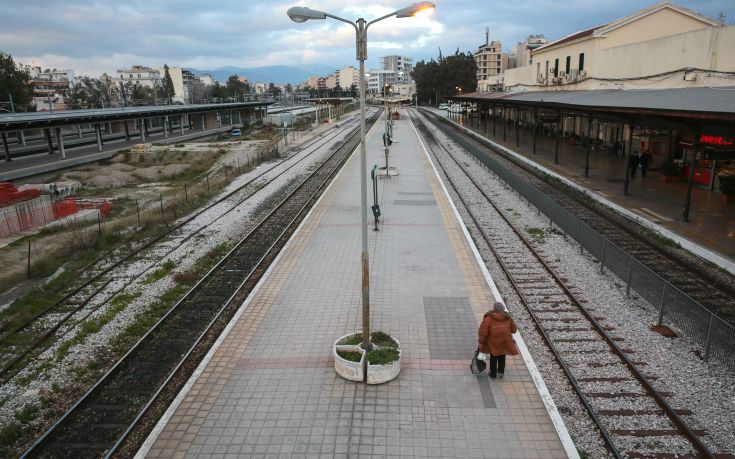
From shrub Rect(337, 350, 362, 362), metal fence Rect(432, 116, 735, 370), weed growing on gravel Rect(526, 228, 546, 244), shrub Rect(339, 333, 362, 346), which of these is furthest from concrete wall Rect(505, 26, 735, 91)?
shrub Rect(337, 350, 362, 362)

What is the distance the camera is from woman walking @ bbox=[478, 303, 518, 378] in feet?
25.1

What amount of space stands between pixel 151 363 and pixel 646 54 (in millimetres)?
29621

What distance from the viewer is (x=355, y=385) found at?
7793 millimetres

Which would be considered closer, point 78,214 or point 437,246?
point 437,246

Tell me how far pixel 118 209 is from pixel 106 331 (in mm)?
15958

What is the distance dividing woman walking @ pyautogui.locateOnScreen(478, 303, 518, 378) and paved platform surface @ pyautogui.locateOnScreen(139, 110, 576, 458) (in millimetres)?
527

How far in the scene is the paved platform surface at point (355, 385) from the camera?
21.4 feet

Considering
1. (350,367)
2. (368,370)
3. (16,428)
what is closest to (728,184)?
(368,370)

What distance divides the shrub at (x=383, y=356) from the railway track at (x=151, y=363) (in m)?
3.37

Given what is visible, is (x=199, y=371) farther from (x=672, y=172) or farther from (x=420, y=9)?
(x=672, y=172)

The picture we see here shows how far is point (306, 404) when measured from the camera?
24.0 feet

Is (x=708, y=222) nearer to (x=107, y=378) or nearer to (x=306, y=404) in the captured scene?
(x=306, y=404)

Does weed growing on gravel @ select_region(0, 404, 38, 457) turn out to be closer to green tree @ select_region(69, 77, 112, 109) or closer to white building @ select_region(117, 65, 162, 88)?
green tree @ select_region(69, 77, 112, 109)

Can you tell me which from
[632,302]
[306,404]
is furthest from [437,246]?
[306,404]
